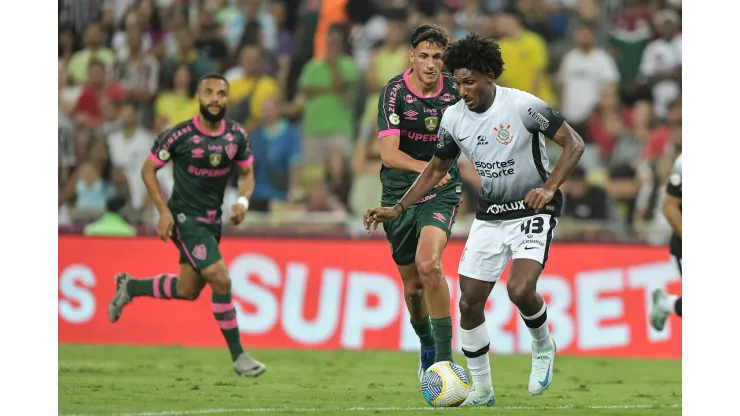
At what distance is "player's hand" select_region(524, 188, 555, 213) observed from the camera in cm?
798

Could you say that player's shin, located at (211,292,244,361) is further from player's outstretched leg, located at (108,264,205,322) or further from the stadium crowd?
the stadium crowd

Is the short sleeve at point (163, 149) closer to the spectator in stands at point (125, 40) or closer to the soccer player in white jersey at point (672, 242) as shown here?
the soccer player in white jersey at point (672, 242)

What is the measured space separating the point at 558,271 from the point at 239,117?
5203mm

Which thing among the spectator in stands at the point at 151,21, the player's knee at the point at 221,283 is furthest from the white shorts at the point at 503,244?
the spectator in stands at the point at 151,21

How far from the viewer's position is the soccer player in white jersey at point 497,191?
27.1 ft

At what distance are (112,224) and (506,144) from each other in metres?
8.11

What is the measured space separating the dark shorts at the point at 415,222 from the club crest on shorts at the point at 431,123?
1.86 feet

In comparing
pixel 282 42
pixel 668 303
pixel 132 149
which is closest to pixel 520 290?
pixel 668 303

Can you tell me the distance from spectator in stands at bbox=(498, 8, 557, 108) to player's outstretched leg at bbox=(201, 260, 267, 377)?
20.4ft

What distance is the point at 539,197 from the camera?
8.01 metres

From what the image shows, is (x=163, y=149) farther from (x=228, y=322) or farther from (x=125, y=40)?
(x=125, y=40)

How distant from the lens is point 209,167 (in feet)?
37.3
